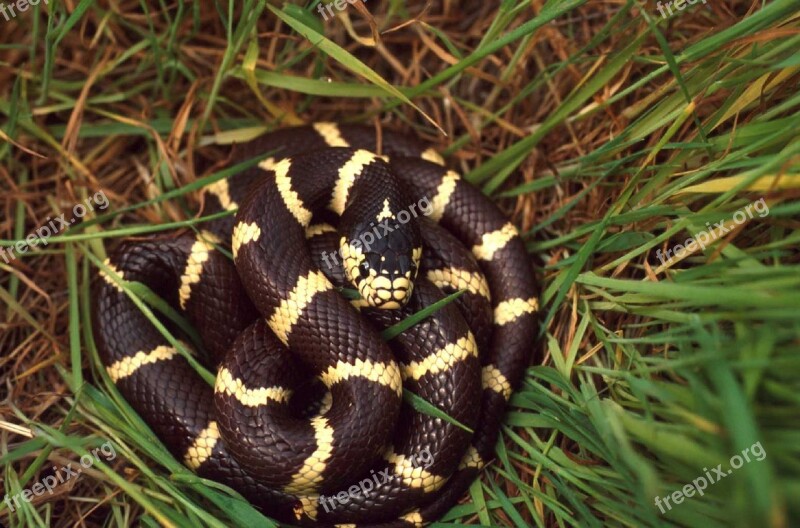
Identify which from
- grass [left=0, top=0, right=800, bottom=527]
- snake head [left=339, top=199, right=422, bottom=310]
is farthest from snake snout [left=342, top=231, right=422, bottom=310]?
grass [left=0, top=0, right=800, bottom=527]

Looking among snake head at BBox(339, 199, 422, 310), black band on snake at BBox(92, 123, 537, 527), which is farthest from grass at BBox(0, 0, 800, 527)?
snake head at BBox(339, 199, 422, 310)

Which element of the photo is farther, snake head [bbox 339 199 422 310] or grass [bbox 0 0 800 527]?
snake head [bbox 339 199 422 310]

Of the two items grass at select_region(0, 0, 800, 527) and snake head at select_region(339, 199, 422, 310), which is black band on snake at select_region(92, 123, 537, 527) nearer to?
snake head at select_region(339, 199, 422, 310)

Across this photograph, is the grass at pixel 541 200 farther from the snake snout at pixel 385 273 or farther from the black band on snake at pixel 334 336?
the snake snout at pixel 385 273

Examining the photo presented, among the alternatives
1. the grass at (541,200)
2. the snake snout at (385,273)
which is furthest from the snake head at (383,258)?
the grass at (541,200)

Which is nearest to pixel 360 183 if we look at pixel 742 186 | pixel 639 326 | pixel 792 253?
pixel 639 326
